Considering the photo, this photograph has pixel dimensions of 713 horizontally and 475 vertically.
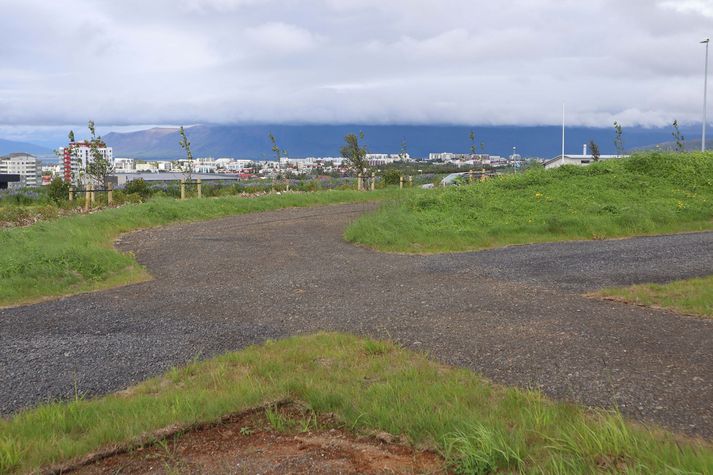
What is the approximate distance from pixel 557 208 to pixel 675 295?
303 inches

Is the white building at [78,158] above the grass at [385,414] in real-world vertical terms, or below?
above

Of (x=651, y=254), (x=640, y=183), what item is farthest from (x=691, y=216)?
(x=651, y=254)

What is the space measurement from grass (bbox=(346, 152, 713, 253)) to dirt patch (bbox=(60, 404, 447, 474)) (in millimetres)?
7788

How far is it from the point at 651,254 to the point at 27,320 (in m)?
8.37

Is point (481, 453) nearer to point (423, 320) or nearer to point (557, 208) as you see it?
point (423, 320)

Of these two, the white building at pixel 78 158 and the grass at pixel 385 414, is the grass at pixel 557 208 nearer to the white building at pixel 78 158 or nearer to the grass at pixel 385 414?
the grass at pixel 385 414

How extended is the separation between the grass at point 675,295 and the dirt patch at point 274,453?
12.7 feet

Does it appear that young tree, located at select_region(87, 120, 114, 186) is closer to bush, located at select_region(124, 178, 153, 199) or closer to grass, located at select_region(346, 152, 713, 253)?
bush, located at select_region(124, 178, 153, 199)

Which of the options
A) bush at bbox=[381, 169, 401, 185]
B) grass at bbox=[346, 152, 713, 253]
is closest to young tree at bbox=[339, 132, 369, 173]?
bush at bbox=[381, 169, 401, 185]

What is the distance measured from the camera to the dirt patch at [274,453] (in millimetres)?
3064

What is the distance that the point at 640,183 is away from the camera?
16.1 metres

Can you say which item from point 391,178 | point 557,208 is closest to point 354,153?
point 391,178

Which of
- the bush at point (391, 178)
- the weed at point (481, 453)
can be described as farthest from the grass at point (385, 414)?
the bush at point (391, 178)

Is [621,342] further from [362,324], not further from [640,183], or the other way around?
[640,183]
